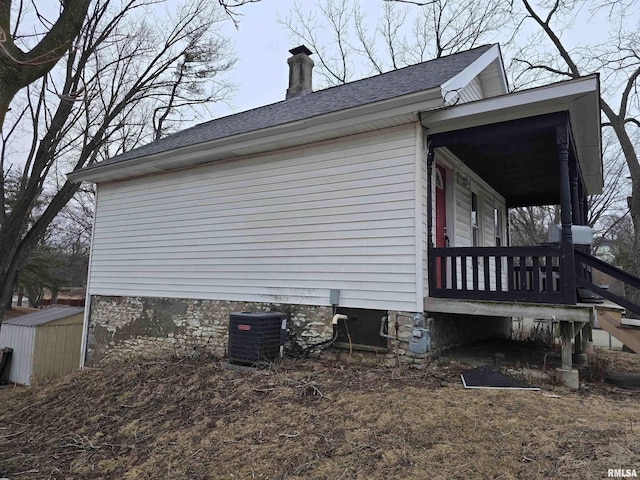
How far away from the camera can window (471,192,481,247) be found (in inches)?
334

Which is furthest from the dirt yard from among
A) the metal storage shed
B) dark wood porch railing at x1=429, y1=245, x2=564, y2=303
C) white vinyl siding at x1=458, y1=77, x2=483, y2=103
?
the metal storage shed

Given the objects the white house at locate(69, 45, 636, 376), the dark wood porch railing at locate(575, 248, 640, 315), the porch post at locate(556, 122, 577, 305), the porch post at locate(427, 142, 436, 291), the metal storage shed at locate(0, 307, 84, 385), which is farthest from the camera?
the metal storage shed at locate(0, 307, 84, 385)

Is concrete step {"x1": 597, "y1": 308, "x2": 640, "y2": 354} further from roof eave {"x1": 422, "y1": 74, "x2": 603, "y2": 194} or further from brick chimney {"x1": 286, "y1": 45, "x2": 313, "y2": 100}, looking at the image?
brick chimney {"x1": 286, "y1": 45, "x2": 313, "y2": 100}

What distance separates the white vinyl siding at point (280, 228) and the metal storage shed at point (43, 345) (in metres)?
3.31

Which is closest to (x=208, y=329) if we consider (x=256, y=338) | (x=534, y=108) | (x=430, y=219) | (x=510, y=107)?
(x=256, y=338)

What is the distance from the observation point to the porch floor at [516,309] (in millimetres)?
4859

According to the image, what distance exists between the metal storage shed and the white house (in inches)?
102

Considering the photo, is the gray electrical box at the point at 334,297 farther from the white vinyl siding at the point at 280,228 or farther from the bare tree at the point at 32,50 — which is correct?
the bare tree at the point at 32,50

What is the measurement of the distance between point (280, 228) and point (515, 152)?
161 inches

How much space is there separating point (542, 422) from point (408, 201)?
3123mm

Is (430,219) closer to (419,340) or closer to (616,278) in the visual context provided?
(419,340)

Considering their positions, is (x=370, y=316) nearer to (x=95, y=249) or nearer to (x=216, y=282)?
(x=216, y=282)

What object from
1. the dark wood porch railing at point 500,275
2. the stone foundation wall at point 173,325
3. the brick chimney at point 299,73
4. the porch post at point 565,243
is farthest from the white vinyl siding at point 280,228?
the brick chimney at point 299,73

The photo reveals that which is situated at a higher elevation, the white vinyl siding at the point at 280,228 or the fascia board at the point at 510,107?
the fascia board at the point at 510,107
